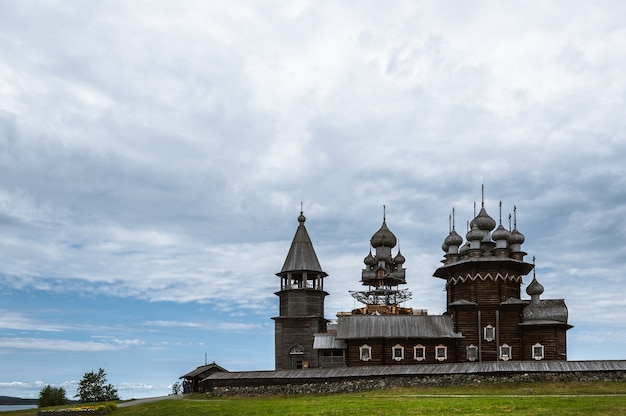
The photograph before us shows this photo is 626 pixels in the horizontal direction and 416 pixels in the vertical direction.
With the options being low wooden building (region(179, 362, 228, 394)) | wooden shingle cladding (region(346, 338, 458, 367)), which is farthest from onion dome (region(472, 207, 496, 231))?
low wooden building (region(179, 362, 228, 394))

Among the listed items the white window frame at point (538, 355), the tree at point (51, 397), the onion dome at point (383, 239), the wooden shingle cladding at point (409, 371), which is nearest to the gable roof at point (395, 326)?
the white window frame at point (538, 355)

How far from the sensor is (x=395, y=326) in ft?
187

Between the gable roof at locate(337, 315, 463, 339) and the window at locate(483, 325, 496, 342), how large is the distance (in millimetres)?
1891

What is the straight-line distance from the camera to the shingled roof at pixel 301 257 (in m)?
59.6

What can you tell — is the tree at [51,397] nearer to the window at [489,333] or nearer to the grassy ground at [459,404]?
the grassy ground at [459,404]

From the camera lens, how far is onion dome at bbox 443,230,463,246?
197 ft

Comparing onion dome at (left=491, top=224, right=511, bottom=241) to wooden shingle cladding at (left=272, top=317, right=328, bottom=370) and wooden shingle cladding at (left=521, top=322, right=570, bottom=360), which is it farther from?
wooden shingle cladding at (left=272, top=317, right=328, bottom=370)

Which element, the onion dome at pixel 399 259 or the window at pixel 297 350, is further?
the onion dome at pixel 399 259

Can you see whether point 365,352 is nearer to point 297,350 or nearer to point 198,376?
point 297,350

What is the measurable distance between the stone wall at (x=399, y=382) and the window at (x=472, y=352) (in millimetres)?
11400

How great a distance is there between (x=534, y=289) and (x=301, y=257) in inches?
756

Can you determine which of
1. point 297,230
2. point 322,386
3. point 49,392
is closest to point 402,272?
point 297,230

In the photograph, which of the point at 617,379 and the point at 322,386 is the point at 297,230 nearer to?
the point at 322,386

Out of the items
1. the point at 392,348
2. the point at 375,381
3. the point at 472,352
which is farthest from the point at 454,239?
the point at 375,381
